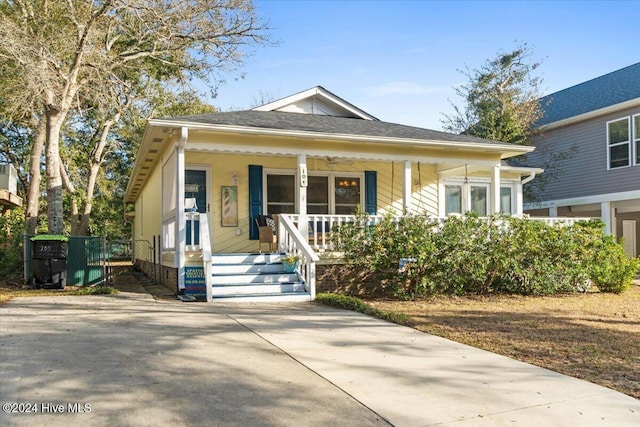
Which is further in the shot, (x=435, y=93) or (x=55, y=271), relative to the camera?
(x=435, y=93)

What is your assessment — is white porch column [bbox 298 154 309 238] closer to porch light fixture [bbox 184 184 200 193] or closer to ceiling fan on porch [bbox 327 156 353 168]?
ceiling fan on porch [bbox 327 156 353 168]

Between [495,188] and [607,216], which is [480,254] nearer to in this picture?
[495,188]

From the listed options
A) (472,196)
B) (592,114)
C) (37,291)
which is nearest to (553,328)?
(472,196)

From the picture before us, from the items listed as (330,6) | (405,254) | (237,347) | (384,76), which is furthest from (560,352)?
(384,76)

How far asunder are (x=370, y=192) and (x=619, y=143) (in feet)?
30.5

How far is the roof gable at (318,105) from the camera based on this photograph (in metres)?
13.7

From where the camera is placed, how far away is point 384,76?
1781cm

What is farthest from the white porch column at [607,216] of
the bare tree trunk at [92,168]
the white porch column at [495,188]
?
the bare tree trunk at [92,168]

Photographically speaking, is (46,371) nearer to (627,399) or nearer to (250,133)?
(627,399)

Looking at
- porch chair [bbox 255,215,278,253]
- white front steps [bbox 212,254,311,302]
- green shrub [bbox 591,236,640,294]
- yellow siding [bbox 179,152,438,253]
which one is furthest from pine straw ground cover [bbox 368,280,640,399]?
yellow siding [bbox 179,152,438,253]

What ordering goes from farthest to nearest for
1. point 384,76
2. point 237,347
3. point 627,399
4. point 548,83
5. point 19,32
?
point 548,83
point 384,76
point 19,32
point 237,347
point 627,399

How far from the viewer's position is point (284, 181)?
41.7 ft

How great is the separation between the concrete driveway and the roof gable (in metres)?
8.32

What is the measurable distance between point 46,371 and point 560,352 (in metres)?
4.86
